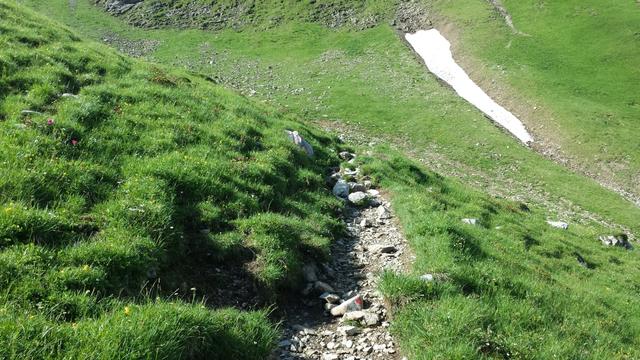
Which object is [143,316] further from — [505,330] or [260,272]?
[505,330]

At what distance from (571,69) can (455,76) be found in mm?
12729

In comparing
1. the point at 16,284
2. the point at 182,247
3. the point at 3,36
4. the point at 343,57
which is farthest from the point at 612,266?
the point at 343,57

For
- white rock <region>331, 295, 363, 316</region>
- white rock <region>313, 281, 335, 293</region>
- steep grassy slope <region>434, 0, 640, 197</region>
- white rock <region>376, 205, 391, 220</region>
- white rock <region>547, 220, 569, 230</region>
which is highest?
white rock <region>331, 295, 363, 316</region>

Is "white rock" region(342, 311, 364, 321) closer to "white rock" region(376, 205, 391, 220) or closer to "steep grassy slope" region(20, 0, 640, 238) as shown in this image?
"white rock" region(376, 205, 391, 220)

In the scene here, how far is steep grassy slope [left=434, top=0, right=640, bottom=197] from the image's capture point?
39.5m

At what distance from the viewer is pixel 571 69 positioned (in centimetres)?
5297

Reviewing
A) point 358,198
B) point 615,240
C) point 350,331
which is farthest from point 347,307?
point 615,240

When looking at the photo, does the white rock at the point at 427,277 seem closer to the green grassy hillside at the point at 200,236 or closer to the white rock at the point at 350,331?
the green grassy hillside at the point at 200,236

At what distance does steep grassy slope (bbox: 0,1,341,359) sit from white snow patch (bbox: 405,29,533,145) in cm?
3281

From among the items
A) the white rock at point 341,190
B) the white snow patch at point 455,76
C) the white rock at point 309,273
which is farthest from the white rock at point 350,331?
the white snow patch at point 455,76

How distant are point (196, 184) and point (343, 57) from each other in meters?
51.6

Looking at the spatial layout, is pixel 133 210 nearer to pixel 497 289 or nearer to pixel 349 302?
pixel 349 302

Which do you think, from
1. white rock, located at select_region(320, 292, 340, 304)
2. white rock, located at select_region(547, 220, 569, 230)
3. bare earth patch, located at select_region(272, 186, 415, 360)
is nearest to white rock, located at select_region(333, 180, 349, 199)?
bare earth patch, located at select_region(272, 186, 415, 360)

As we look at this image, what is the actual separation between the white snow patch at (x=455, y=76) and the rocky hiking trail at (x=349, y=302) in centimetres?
3334
